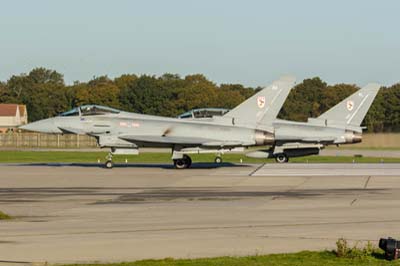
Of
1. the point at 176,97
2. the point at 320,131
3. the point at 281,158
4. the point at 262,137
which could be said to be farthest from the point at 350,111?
the point at 176,97

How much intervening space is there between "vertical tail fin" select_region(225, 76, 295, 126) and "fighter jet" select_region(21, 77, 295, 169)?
0.38 meters

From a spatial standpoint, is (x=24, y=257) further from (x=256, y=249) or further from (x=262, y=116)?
(x=262, y=116)

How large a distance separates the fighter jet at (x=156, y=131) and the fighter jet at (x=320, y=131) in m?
6.09

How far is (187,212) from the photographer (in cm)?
2088

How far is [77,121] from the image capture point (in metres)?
40.1

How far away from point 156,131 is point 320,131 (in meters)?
13.3

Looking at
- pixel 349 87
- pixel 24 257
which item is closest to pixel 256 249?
pixel 24 257

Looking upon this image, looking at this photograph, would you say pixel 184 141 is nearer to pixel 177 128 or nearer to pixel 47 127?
pixel 177 128

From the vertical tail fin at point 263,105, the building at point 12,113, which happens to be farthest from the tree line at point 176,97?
the vertical tail fin at point 263,105

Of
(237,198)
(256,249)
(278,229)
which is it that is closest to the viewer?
(256,249)

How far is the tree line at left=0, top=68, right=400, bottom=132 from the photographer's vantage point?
112m

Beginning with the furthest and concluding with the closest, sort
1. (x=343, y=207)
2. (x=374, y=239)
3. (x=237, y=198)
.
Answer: (x=237, y=198) → (x=343, y=207) → (x=374, y=239)

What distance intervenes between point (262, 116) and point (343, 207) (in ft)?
66.1

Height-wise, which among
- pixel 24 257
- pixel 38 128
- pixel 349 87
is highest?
pixel 349 87
